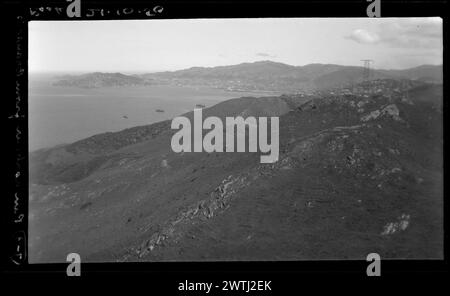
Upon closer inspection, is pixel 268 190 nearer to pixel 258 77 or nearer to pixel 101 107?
pixel 258 77

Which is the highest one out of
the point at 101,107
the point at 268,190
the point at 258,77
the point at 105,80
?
the point at 258,77

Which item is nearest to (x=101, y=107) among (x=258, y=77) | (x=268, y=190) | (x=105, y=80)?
(x=105, y=80)

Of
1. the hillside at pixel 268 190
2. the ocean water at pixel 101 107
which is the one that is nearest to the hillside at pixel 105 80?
the ocean water at pixel 101 107

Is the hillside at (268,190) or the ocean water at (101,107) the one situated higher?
the ocean water at (101,107)

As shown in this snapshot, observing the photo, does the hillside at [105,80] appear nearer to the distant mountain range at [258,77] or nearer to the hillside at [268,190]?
the distant mountain range at [258,77]

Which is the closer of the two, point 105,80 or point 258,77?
point 105,80
